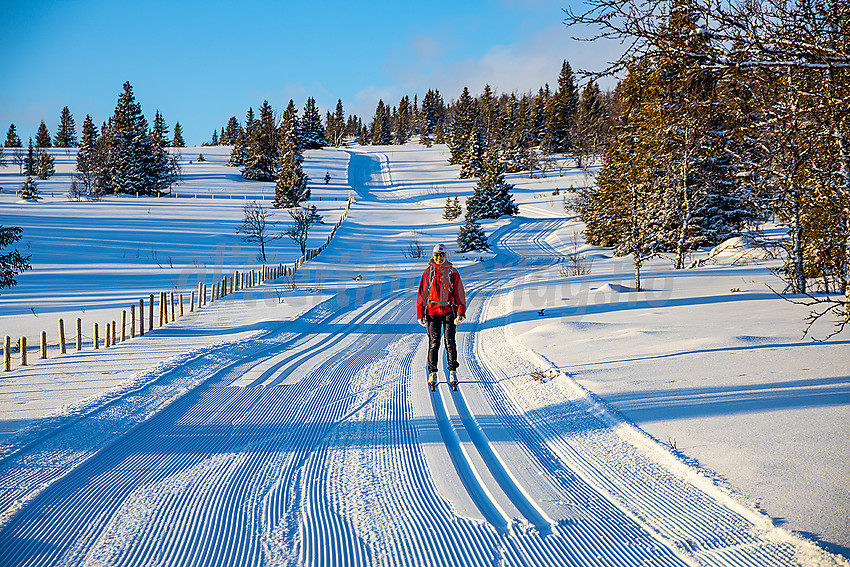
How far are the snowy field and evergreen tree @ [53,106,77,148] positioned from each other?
142 metres

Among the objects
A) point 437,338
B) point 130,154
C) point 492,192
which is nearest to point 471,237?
point 492,192

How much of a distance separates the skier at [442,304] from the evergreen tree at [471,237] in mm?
29288

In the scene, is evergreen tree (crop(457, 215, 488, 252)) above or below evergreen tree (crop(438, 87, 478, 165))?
below

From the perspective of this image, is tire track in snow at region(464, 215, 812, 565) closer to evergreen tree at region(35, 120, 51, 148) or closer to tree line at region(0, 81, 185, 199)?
tree line at region(0, 81, 185, 199)

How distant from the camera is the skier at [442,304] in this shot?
761 cm

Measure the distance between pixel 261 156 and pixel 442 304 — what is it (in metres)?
75.4

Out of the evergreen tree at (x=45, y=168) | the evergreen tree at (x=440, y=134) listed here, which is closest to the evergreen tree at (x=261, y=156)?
the evergreen tree at (x=45, y=168)

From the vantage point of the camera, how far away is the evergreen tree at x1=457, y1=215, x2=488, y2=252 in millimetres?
36750

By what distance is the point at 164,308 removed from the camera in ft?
45.7

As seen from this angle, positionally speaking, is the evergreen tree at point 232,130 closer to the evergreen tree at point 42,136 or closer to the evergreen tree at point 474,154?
the evergreen tree at point 42,136

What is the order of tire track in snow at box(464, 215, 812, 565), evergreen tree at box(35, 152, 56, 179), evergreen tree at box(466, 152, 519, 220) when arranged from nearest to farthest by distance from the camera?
tire track in snow at box(464, 215, 812, 565) < evergreen tree at box(466, 152, 519, 220) < evergreen tree at box(35, 152, 56, 179)

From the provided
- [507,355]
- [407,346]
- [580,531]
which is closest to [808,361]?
[507,355]

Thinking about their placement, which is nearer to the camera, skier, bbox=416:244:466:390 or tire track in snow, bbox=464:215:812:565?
tire track in snow, bbox=464:215:812:565

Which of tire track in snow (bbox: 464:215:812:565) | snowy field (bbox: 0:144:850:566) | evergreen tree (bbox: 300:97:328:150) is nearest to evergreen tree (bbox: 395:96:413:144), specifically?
evergreen tree (bbox: 300:97:328:150)
